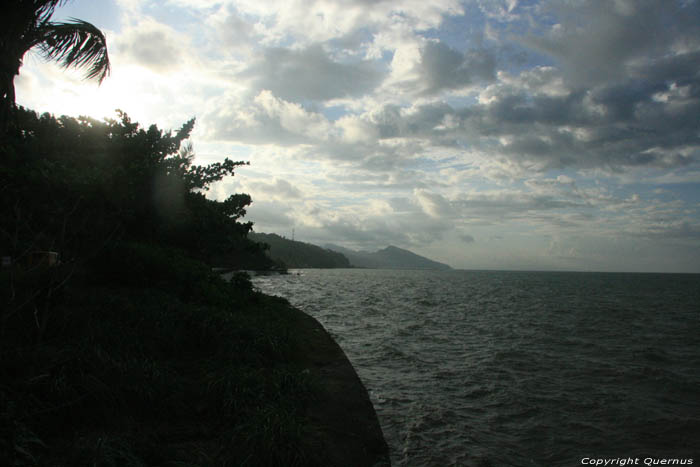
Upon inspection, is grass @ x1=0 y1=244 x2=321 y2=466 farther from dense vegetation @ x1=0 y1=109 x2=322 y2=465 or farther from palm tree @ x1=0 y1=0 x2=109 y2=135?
palm tree @ x1=0 y1=0 x2=109 y2=135

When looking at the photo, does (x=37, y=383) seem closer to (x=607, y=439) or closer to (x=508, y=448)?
(x=508, y=448)

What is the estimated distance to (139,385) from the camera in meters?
5.75

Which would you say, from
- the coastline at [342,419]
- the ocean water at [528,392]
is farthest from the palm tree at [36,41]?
the ocean water at [528,392]

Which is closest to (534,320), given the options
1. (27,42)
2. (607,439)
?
(607,439)

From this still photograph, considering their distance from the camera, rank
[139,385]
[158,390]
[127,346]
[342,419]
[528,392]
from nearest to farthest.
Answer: [139,385] → [158,390] → [342,419] → [127,346] → [528,392]

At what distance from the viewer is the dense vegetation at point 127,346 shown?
15.1ft

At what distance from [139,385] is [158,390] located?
0.29 meters

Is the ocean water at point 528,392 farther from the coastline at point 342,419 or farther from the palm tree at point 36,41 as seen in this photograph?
the palm tree at point 36,41

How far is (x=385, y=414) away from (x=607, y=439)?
14.2ft

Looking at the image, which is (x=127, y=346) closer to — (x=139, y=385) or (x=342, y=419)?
(x=139, y=385)

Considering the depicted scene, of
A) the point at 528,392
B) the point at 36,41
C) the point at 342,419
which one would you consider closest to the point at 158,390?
the point at 342,419

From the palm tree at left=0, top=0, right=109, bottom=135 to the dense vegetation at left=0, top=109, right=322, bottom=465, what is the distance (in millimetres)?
2094

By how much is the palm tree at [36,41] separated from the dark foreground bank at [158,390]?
123 inches

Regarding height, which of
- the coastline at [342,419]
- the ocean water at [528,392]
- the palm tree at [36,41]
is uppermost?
the palm tree at [36,41]
